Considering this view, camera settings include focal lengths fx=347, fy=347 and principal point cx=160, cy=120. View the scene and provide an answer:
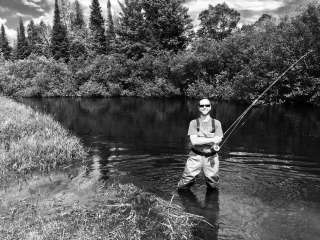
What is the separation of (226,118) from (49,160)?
18005 mm

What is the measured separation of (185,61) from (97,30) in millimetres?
41674

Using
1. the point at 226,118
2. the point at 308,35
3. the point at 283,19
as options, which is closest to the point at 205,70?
the point at 283,19

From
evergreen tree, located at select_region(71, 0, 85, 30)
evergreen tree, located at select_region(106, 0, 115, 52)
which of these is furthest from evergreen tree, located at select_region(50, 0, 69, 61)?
evergreen tree, located at select_region(71, 0, 85, 30)

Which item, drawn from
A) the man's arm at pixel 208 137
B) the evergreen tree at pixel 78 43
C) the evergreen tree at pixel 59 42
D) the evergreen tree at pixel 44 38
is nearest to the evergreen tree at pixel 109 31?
the evergreen tree at pixel 78 43

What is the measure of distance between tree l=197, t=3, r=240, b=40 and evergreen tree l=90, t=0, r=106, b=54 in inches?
1110

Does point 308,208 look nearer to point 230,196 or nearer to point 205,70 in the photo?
point 230,196

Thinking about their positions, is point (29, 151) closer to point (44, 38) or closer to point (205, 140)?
point (205, 140)

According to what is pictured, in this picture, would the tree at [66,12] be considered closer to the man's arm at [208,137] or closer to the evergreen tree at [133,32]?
the evergreen tree at [133,32]

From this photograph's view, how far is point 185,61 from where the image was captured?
175ft

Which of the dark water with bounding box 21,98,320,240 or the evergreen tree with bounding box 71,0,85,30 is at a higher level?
the evergreen tree with bounding box 71,0,85,30

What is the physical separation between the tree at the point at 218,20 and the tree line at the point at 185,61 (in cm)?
19

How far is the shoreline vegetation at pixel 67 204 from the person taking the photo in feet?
23.0

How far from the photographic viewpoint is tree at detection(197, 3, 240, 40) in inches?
2680

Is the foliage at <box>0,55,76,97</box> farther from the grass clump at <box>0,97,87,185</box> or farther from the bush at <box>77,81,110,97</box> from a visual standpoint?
the grass clump at <box>0,97,87,185</box>
